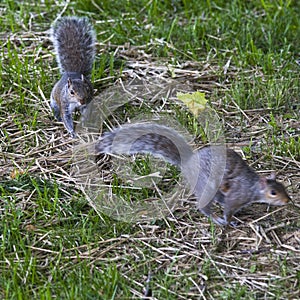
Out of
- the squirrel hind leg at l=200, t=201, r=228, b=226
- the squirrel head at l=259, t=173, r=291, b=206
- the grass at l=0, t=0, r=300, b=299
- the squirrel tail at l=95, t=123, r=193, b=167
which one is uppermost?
the squirrel tail at l=95, t=123, r=193, b=167

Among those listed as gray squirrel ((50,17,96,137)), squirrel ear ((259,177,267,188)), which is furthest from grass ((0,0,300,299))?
squirrel ear ((259,177,267,188))

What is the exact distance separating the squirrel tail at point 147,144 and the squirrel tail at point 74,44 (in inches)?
53.6

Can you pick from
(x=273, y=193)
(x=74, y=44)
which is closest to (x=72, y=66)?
(x=74, y=44)

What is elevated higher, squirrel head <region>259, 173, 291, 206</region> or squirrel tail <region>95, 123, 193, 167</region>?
squirrel tail <region>95, 123, 193, 167</region>

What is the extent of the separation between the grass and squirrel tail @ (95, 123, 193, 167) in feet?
1.07

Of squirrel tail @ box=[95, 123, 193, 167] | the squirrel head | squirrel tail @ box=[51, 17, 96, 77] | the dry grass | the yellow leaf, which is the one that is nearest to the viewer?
the dry grass

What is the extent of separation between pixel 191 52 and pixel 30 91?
4.00 feet

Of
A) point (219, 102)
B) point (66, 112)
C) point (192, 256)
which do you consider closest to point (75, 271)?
point (192, 256)

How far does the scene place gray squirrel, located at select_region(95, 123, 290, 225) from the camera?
3234 mm

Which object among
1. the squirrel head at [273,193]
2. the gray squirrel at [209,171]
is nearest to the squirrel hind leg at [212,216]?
the gray squirrel at [209,171]

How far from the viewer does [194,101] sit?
4.32m

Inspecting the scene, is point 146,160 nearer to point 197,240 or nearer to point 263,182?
point 197,240

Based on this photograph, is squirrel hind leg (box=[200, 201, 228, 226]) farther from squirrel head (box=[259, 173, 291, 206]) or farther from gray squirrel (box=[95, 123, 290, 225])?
squirrel head (box=[259, 173, 291, 206])

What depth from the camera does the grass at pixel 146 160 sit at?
3.02 metres
